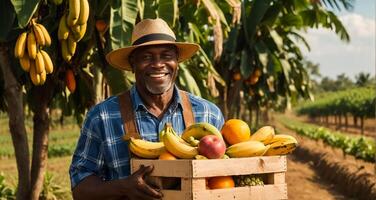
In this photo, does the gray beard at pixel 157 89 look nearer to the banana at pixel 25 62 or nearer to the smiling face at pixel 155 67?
the smiling face at pixel 155 67

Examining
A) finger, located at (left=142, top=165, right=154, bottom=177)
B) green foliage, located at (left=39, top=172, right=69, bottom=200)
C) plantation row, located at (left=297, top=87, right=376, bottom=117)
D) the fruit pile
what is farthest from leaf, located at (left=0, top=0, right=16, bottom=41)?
plantation row, located at (left=297, top=87, right=376, bottom=117)

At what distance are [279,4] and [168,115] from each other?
7.56m

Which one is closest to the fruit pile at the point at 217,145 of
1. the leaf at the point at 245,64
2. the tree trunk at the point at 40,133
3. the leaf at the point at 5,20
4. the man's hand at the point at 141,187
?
the man's hand at the point at 141,187

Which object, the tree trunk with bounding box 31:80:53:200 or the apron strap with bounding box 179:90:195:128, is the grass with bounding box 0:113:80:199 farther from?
the apron strap with bounding box 179:90:195:128

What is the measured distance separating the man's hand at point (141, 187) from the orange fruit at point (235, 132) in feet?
1.50

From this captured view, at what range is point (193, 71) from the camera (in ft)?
23.1

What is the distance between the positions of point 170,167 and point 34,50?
182 cm

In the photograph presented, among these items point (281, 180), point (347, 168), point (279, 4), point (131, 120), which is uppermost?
point (279, 4)

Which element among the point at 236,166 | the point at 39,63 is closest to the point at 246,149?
the point at 236,166

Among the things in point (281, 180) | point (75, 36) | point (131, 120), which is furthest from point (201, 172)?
point (75, 36)

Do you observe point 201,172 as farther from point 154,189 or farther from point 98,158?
point 98,158

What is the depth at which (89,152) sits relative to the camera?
3012 millimetres

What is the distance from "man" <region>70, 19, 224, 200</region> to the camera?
299 cm

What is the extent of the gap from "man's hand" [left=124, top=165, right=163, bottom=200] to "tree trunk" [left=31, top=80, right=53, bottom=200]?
3.19 metres
